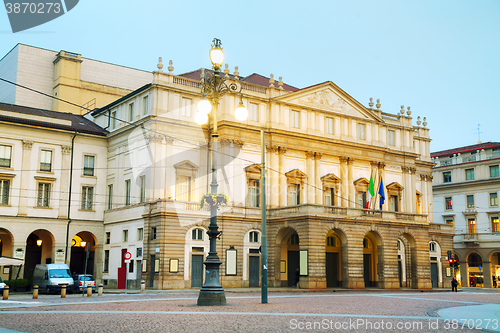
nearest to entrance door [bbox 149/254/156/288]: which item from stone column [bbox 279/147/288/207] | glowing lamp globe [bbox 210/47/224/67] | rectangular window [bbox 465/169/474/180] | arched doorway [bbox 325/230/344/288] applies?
stone column [bbox 279/147/288/207]

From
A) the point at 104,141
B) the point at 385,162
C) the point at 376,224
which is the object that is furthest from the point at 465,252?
the point at 104,141

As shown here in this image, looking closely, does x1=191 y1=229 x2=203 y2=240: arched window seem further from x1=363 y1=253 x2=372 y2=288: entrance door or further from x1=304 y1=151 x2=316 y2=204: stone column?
x1=363 y1=253 x2=372 y2=288: entrance door

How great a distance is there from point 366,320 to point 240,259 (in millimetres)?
31669

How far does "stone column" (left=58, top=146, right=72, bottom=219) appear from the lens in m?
51.4

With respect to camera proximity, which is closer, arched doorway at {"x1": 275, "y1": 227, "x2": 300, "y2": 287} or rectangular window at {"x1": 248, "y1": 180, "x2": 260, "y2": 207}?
arched doorway at {"x1": 275, "y1": 227, "x2": 300, "y2": 287}

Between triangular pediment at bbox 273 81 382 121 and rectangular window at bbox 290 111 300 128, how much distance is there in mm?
819

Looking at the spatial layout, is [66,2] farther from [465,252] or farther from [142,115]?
[465,252]

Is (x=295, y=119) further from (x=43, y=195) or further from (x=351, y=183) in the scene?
(x=43, y=195)

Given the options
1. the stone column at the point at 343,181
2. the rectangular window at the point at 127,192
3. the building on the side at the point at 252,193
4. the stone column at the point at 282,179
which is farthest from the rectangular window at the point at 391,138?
the rectangular window at the point at 127,192

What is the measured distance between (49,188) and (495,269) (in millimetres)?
56070

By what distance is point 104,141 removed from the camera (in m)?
55.3

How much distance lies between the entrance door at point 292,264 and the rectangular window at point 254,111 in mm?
13375

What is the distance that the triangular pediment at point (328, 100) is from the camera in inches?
2180

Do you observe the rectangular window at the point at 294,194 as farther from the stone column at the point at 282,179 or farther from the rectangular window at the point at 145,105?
the rectangular window at the point at 145,105
